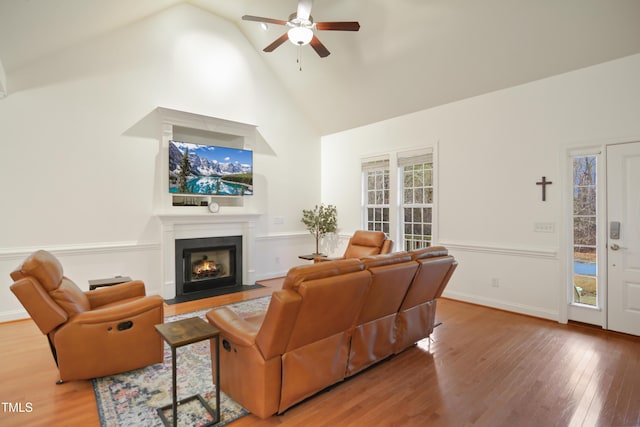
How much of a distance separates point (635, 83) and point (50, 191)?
6974 mm

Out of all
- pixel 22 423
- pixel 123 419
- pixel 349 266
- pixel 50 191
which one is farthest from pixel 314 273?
pixel 50 191

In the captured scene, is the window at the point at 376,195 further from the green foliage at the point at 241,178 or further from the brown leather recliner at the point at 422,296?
the brown leather recliner at the point at 422,296

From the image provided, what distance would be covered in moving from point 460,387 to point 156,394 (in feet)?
7.60

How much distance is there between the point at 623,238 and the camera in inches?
142

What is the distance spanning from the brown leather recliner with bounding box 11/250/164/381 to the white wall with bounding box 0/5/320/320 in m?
1.96

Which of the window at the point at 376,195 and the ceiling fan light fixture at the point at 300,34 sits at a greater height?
the ceiling fan light fixture at the point at 300,34

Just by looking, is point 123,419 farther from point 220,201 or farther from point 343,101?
point 343,101

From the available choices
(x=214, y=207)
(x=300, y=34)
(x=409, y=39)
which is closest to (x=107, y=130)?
(x=214, y=207)

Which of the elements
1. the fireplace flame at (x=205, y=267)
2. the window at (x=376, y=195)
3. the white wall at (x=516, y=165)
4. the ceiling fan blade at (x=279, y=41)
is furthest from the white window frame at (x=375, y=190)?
the fireplace flame at (x=205, y=267)

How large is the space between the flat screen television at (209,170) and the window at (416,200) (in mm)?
2781

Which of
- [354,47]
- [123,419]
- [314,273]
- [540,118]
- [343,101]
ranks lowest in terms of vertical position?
[123,419]

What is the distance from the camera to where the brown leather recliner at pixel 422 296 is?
2.87 meters

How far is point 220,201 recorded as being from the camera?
230 inches

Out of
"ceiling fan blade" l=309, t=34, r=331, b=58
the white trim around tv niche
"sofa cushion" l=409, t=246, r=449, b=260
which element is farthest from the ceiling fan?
"sofa cushion" l=409, t=246, r=449, b=260
